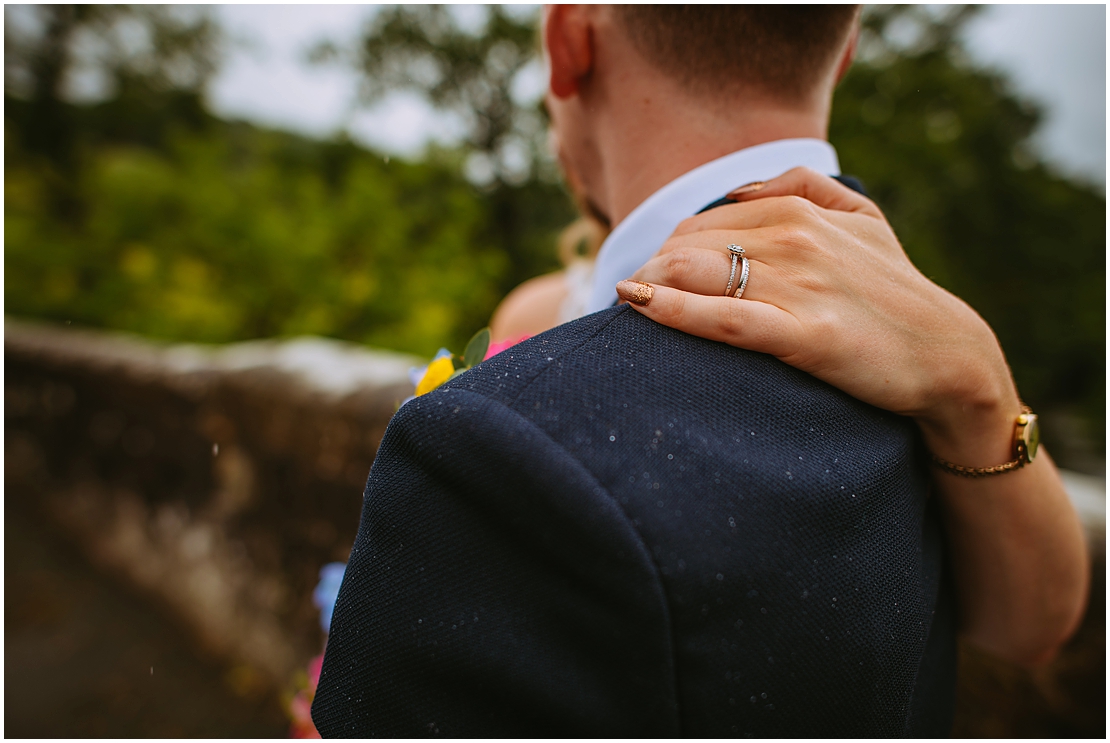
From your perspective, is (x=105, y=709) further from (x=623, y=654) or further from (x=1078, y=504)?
(x=1078, y=504)

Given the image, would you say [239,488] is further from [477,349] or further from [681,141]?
[681,141]

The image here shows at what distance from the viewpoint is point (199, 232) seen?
14.0ft

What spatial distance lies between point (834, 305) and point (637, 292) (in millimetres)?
269

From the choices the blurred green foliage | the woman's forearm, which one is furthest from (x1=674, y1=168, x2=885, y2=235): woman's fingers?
the blurred green foliage

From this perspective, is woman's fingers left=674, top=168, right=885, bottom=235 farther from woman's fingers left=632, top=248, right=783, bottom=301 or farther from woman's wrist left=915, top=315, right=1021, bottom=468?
woman's wrist left=915, top=315, right=1021, bottom=468

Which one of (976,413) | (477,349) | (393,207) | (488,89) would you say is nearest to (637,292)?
(477,349)

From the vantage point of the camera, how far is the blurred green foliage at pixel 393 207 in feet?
14.0

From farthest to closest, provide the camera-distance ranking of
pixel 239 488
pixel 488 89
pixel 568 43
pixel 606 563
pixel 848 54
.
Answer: pixel 488 89 → pixel 239 488 → pixel 848 54 → pixel 568 43 → pixel 606 563

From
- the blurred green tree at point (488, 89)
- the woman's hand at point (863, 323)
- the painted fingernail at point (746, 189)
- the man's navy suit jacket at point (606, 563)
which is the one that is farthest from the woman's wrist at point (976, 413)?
the blurred green tree at point (488, 89)

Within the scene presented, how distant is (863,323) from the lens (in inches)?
30.0

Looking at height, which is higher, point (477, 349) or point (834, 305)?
point (834, 305)

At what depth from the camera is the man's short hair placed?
0.91 meters

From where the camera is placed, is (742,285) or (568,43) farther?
(568,43)

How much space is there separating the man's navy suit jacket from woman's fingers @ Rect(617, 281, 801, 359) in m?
0.04
